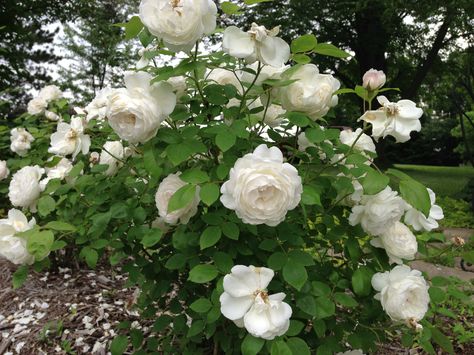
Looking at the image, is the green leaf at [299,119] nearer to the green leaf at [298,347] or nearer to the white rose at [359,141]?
the white rose at [359,141]

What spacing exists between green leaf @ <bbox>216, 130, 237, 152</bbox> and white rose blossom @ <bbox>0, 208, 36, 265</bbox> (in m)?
0.70

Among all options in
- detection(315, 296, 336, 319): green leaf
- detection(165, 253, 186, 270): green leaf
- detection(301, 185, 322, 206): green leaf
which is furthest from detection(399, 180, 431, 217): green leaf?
detection(165, 253, 186, 270): green leaf

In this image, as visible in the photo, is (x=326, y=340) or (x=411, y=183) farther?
(x=326, y=340)

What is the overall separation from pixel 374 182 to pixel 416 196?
0.12 m

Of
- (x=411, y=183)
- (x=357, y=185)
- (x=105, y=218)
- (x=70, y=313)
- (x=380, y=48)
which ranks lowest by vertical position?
(x=380, y=48)

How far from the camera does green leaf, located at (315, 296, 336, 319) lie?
1.21m

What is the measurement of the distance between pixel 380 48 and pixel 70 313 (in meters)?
10.4

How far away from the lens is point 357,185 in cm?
134

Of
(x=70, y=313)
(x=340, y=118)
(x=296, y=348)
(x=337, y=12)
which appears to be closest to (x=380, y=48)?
(x=337, y=12)

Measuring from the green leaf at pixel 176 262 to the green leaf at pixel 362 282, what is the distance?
51 cm

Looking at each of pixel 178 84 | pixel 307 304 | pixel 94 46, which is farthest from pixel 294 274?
pixel 94 46

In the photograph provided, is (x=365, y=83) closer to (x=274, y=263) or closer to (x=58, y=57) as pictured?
(x=274, y=263)

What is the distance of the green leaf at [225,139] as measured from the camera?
112 cm

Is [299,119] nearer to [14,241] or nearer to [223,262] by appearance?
[223,262]
